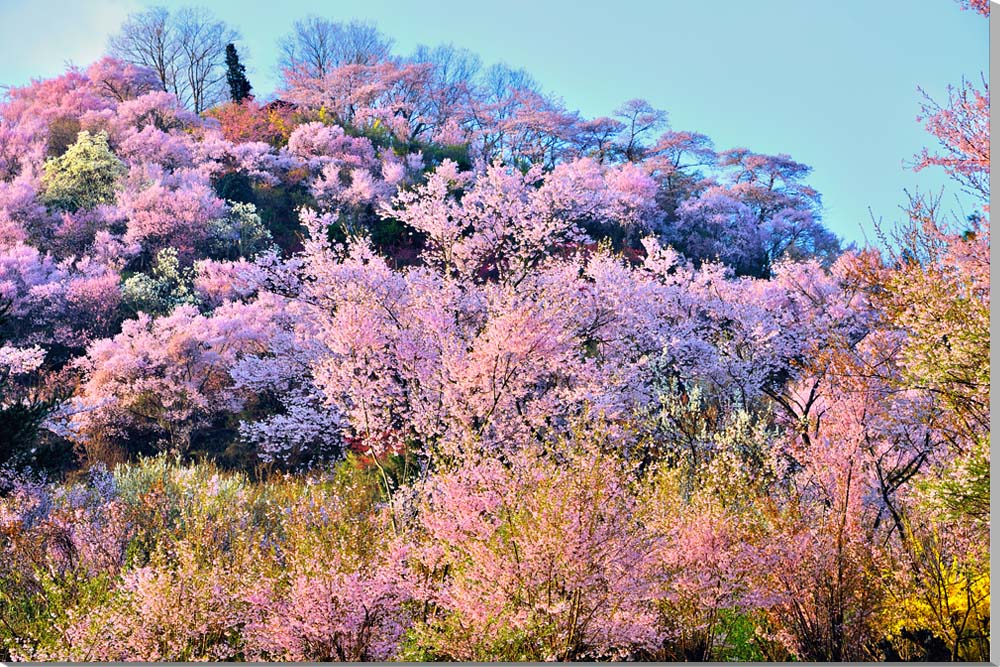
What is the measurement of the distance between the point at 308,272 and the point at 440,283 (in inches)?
97.7

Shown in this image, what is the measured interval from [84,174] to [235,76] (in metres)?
9.43

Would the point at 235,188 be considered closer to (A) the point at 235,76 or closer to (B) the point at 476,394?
(A) the point at 235,76

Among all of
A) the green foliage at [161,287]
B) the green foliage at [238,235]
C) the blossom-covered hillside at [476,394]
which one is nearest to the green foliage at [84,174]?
the blossom-covered hillside at [476,394]

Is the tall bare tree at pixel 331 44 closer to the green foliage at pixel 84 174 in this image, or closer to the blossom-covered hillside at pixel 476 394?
the blossom-covered hillside at pixel 476 394

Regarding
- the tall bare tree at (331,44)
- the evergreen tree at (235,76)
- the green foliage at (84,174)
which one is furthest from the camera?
the green foliage at (84,174)

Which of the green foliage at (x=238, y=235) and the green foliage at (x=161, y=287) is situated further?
the green foliage at (x=238, y=235)

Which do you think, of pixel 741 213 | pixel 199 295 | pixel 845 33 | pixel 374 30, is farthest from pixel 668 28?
pixel 199 295

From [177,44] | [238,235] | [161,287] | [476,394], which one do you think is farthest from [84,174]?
[476,394]

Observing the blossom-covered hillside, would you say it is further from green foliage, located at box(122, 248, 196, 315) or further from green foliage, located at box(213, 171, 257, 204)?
green foliage, located at box(213, 171, 257, 204)

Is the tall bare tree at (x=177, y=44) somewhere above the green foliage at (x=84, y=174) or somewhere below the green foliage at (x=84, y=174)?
below

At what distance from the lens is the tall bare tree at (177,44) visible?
7.16m

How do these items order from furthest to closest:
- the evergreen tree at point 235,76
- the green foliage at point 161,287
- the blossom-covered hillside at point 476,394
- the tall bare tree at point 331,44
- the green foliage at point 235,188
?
the green foliage at point 235,188 → the green foliage at point 161,287 → the evergreen tree at point 235,76 → the tall bare tree at point 331,44 → the blossom-covered hillside at point 476,394

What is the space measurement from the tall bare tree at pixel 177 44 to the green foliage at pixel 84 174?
682cm

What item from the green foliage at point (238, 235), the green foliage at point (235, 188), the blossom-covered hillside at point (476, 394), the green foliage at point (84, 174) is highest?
the green foliage at point (235, 188)
